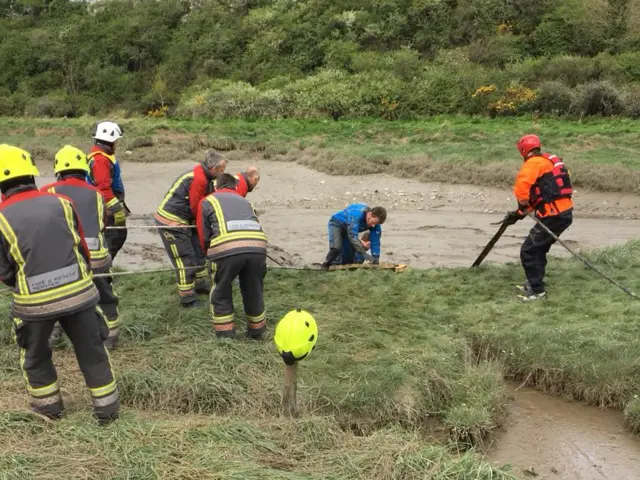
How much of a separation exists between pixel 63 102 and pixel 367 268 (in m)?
31.1

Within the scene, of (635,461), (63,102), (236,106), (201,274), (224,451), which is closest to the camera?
(224,451)

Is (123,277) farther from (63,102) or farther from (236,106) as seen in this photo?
(63,102)

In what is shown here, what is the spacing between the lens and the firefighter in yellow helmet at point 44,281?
146 inches

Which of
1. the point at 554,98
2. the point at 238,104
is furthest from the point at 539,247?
the point at 238,104

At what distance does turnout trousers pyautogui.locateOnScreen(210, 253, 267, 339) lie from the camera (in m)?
5.20

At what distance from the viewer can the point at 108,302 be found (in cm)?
534

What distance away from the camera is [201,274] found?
6.97 m

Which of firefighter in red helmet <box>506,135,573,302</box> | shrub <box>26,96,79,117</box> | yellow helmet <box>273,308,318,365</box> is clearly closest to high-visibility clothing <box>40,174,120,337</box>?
yellow helmet <box>273,308,318,365</box>

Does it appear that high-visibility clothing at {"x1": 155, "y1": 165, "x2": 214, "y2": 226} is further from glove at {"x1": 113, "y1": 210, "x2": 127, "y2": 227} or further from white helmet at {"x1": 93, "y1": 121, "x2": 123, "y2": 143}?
white helmet at {"x1": 93, "y1": 121, "x2": 123, "y2": 143}

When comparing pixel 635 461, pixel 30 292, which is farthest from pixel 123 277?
pixel 635 461

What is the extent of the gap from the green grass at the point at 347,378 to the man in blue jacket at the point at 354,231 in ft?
1.35

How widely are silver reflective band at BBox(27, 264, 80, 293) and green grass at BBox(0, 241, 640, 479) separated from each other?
89 cm

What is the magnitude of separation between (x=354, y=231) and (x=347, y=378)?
2.82 meters

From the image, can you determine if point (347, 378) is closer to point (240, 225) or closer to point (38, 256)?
point (240, 225)
